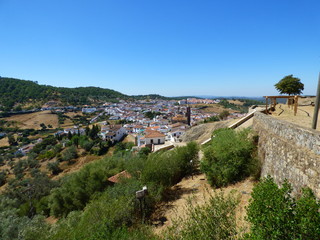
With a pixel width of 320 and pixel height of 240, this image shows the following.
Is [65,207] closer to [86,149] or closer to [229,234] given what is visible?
[229,234]

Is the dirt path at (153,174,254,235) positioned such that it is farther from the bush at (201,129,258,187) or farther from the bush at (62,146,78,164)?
the bush at (62,146,78,164)

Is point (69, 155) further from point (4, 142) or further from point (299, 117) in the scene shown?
point (299, 117)

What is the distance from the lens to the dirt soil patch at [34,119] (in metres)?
75.7

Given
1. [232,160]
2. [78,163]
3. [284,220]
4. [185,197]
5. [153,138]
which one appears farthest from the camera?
[78,163]

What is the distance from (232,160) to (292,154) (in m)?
3.07

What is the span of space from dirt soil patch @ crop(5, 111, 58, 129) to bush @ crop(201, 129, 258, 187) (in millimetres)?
86524

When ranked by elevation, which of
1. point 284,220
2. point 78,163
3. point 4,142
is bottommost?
point 4,142

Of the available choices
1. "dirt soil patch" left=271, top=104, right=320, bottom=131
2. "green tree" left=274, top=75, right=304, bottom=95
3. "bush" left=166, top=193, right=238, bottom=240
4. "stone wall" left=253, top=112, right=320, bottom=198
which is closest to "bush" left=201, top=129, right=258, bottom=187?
"stone wall" left=253, top=112, right=320, bottom=198

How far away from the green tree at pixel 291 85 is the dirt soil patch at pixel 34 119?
283ft

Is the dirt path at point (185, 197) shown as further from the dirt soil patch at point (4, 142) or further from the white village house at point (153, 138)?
the dirt soil patch at point (4, 142)

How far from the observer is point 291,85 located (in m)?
17.9

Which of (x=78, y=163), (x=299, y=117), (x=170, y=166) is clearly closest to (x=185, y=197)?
(x=170, y=166)

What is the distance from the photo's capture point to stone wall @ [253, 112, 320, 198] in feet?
12.1

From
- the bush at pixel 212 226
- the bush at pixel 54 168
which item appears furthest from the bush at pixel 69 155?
the bush at pixel 212 226
